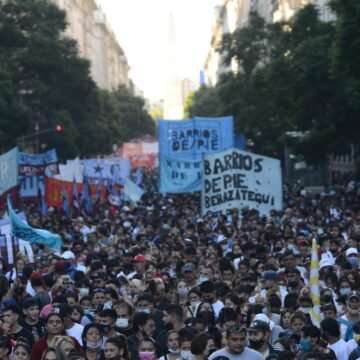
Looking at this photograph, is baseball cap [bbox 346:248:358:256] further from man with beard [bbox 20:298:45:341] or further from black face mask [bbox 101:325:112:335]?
black face mask [bbox 101:325:112:335]

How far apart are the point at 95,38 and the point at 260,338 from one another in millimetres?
143090

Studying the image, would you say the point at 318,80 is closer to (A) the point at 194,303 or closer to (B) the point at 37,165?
(B) the point at 37,165

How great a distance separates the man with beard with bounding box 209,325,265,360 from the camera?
8242mm

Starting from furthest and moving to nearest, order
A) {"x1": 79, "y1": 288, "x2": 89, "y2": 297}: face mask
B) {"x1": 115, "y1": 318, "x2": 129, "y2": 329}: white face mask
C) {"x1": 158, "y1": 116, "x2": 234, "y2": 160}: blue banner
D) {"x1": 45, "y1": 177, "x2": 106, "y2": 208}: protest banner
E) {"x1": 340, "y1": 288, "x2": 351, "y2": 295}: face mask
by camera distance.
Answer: {"x1": 158, "y1": 116, "x2": 234, "y2": 160}: blue banner, {"x1": 45, "y1": 177, "x2": 106, "y2": 208}: protest banner, {"x1": 79, "y1": 288, "x2": 89, "y2": 297}: face mask, {"x1": 340, "y1": 288, "x2": 351, "y2": 295}: face mask, {"x1": 115, "y1": 318, "x2": 129, "y2": 329}: white face mask

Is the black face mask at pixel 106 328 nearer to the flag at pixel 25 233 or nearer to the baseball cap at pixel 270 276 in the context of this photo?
the baseball cap at pixel 270 276

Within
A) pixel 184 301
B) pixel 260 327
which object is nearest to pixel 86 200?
pixel 184 301

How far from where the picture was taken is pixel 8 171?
25.6 m

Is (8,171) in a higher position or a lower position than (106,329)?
higher

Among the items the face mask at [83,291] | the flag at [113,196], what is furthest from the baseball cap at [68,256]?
the flag at [113,196]

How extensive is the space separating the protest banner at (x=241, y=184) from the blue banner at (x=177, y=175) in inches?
332

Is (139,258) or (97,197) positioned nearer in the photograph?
(139,258)

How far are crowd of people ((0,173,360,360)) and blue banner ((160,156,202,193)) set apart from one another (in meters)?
12.4

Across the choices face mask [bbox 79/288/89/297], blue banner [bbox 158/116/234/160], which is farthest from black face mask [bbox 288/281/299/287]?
blue banner [bbox 158/116/234/160]

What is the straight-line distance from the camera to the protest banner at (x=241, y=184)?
79.8ft
